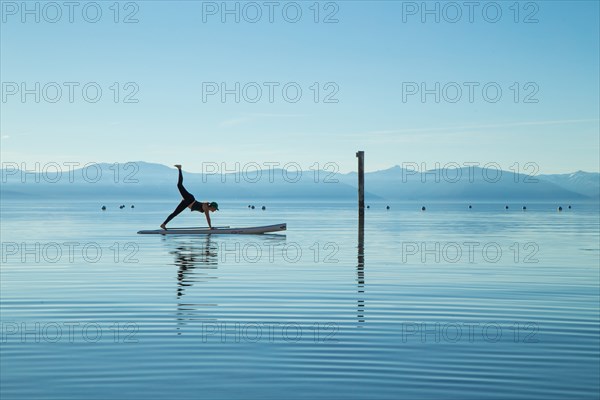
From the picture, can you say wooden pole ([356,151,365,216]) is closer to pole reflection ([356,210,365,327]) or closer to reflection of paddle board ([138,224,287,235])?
reflection of paddle board ([138,224,287,235])

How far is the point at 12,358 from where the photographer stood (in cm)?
1075

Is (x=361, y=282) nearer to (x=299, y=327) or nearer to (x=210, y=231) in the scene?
(x=299, y=327)

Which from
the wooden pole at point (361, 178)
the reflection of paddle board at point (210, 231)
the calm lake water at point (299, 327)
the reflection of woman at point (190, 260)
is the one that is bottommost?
the calm lake water at point (299, 327)

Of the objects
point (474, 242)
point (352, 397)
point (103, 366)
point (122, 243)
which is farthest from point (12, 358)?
point (474, 242)

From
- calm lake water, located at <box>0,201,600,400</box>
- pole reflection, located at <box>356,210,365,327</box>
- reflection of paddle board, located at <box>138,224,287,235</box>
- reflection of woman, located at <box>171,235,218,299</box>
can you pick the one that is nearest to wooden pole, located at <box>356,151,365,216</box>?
reflection of paddle board, located at <box>138,224,287,235</box>

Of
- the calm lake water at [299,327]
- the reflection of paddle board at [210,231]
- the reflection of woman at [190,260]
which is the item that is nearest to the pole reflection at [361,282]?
the calm lake water at [299,327]

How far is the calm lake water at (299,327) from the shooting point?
941 centimetres

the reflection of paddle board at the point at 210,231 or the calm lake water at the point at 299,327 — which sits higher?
the reflection of paddle board at the point at 210,231

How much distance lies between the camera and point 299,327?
13484 mm

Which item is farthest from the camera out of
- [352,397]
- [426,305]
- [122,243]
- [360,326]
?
[122,243]

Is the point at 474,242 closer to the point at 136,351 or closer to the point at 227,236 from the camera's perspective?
the point at 227,236

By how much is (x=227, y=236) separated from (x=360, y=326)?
97.7ft

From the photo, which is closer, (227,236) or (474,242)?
(474,242)

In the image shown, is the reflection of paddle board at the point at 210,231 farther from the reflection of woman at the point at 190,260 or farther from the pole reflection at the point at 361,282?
the pole reflection at the point at 361,282
